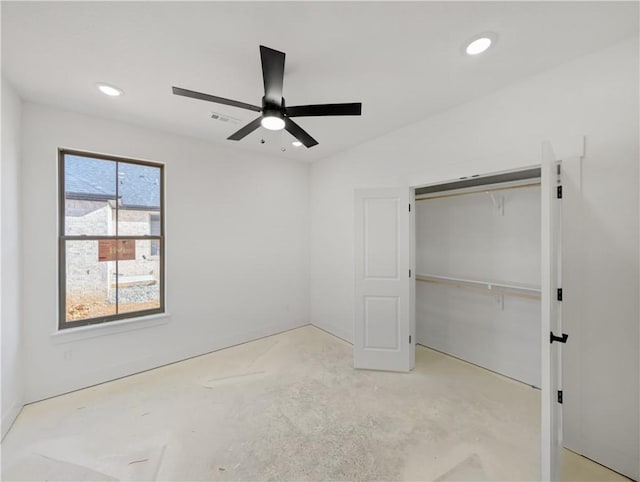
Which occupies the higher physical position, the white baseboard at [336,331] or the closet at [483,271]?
the closet at [483,271]

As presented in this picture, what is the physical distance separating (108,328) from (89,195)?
146 centimetres

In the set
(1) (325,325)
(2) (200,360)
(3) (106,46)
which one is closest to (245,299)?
(2) (200,360)

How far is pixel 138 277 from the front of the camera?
3.14m

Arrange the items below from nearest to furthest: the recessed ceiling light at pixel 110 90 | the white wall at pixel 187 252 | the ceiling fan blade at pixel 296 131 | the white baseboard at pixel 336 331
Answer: the ceiling fan blade at pixel 296 131 → the recessed ceiling light at pixel 110 90 → the white wall at pixel 187 252 → the white baseboard at pixel 336 331

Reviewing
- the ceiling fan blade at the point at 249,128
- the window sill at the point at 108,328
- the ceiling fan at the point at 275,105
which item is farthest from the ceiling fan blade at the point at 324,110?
the window sill at the point at 108,328

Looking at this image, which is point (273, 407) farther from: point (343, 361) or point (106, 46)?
point (106, 46)

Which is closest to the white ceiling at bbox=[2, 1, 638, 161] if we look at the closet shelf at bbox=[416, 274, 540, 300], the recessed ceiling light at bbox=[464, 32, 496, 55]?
the recessed ceiling light at bbox=[464, 32, 496, 55]

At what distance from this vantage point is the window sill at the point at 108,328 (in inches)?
103

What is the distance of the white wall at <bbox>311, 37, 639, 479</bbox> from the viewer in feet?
5.71

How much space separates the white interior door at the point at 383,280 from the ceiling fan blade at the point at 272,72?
1664 millimetres

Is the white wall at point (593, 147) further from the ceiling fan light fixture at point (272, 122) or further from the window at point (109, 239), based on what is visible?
the window at point (109, 239)

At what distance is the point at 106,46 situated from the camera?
177cm

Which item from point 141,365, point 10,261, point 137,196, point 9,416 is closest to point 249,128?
point 137,196

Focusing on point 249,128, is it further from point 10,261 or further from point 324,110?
point 10,261
